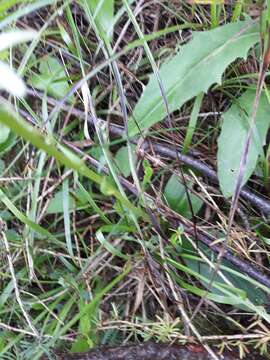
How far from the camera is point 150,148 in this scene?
4.01ft

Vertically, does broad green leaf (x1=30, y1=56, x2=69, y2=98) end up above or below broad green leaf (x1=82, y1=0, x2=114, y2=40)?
below

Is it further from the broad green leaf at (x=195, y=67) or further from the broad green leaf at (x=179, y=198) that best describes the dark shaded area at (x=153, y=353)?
the broad green leaf at (x=195, y=67)

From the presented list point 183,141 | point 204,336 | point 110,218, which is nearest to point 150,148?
point 183,141

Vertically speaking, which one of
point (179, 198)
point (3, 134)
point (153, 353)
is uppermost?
point (3, 134)

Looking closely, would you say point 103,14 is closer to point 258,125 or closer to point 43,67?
point 43,67

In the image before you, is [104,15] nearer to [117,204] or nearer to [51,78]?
[51,78]

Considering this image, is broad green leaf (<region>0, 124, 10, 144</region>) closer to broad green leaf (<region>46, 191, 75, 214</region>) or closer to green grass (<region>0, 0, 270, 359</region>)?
green grass (<region>0, 0, 270, 359</region>)

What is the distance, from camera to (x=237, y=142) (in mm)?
1122

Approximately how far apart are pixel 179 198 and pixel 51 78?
421 mm

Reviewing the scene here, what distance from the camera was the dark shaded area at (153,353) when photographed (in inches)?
42.4

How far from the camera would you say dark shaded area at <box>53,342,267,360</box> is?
1.08 m

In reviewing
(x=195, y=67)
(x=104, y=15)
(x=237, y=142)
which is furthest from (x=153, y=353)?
(x=104, y=15)

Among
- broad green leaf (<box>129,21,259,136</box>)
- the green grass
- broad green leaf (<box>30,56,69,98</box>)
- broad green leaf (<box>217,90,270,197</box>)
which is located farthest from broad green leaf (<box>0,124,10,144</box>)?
broad green leaf (<box>217,90,270,197</box>)

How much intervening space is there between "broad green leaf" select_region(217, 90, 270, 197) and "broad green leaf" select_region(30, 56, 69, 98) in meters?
0.40
